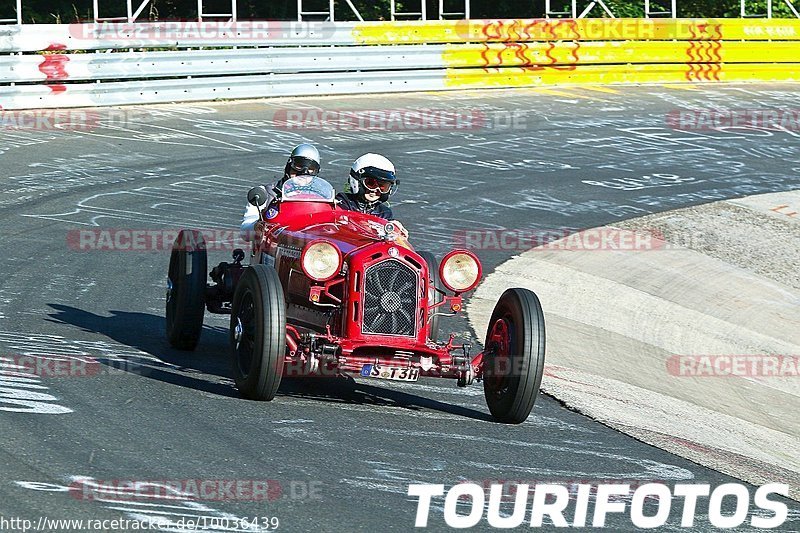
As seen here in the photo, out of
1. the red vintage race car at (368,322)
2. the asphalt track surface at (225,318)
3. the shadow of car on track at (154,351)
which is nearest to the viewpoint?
the asphalt track surface at (225,318)

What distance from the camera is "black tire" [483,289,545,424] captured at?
26.3 ft

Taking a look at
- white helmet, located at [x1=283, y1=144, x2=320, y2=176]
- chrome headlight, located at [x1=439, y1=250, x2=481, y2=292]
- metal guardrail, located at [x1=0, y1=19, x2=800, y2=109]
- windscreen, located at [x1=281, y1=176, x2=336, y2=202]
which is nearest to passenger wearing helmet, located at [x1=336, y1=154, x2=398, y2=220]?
windscreen, located at [x1=281, y1=176, x2=336, y2=202]

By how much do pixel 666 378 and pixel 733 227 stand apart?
6.55 meters

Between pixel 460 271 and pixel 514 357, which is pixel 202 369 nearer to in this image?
pixel 460 271

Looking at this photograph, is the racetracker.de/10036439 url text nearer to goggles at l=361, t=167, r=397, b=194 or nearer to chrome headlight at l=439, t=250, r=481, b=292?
chrome headlight at l=439, t=250, r=481, b=292

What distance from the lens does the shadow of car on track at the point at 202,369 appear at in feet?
28.3

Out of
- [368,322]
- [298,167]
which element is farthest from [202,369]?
[298,167]

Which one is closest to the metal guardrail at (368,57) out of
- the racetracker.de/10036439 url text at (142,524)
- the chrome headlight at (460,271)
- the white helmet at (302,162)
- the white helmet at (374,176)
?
the white helmet at (302,162)

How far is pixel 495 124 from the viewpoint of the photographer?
74.9 ft

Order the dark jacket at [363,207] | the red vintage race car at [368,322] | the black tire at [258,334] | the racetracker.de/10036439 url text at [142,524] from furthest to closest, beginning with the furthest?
1. the dark jacket at [363,207]
2. the red vintage race car at [368,322]
3. the black tire at [258,334]
4. the racetracker.de/10036439 url text at [142,524]

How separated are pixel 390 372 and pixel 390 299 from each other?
50cm

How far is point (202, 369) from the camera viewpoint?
917 centimetres

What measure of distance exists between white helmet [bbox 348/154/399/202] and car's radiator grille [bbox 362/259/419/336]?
131cm

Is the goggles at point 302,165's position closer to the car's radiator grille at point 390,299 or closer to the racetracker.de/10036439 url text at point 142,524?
the car's radiator grille at point 390,299
